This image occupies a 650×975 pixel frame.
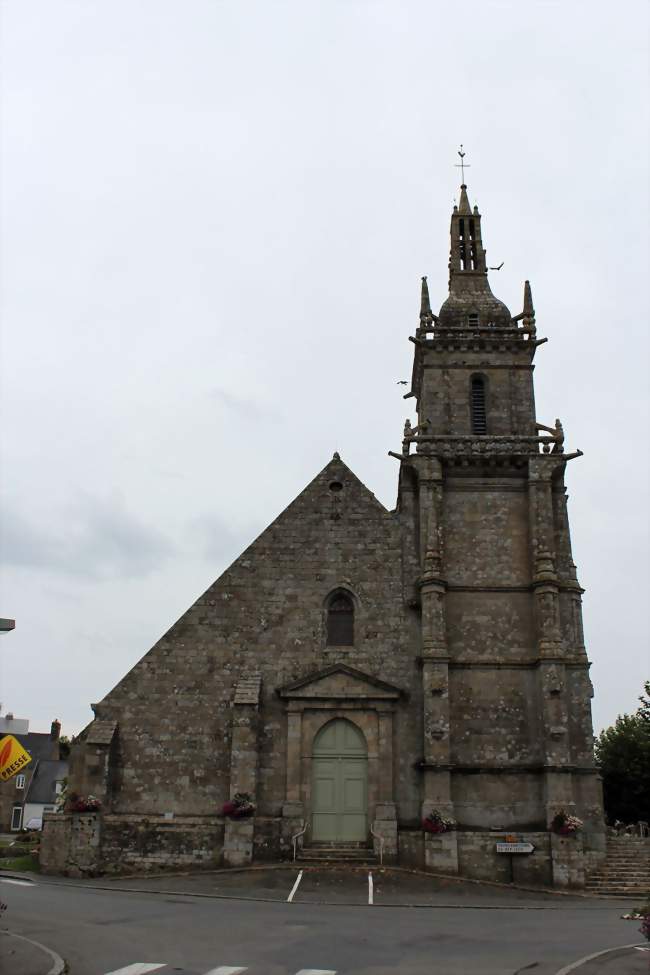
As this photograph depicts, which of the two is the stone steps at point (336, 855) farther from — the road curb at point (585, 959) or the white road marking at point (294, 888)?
the road curb at point (585, 959)

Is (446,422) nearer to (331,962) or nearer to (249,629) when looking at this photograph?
(249,629)

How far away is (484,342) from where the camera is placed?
2858 cm

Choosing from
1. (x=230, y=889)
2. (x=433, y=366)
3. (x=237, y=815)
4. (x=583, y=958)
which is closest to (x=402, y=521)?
(x=433, y=366)

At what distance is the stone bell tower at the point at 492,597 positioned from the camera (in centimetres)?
2286

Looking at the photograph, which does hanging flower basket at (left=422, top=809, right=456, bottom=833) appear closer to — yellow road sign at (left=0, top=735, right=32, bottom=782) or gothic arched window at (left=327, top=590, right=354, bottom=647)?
gothic arched window at (left=327, top=590, right=354, bottom=647)

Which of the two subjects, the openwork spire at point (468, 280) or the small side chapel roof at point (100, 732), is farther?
the openwork spire at point (468, 280)

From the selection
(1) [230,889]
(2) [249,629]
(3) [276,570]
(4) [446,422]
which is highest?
(4) [446,422]

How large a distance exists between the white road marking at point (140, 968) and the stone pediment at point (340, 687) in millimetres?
13441

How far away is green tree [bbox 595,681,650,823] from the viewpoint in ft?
125

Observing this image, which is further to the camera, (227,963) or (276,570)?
(276,570)

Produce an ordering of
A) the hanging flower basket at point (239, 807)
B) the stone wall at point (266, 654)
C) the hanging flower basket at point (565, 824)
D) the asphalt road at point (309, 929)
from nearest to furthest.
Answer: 1. the asphalt road at point (309, 929)
2. the hanging flower basket at point (565, 824)
3. the hanging flower basket at point (239, 807)
4. the stone wall at point (266, 654)

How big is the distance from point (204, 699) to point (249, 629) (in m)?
2.29

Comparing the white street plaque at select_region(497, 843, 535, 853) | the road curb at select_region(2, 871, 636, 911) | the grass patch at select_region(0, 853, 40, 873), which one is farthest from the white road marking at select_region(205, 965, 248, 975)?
the grass patch at select_region(0, 853, 40, 873)

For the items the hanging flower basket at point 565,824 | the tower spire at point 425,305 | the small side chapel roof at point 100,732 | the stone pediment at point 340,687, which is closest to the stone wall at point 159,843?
the small side chapel roof at point 100,732
